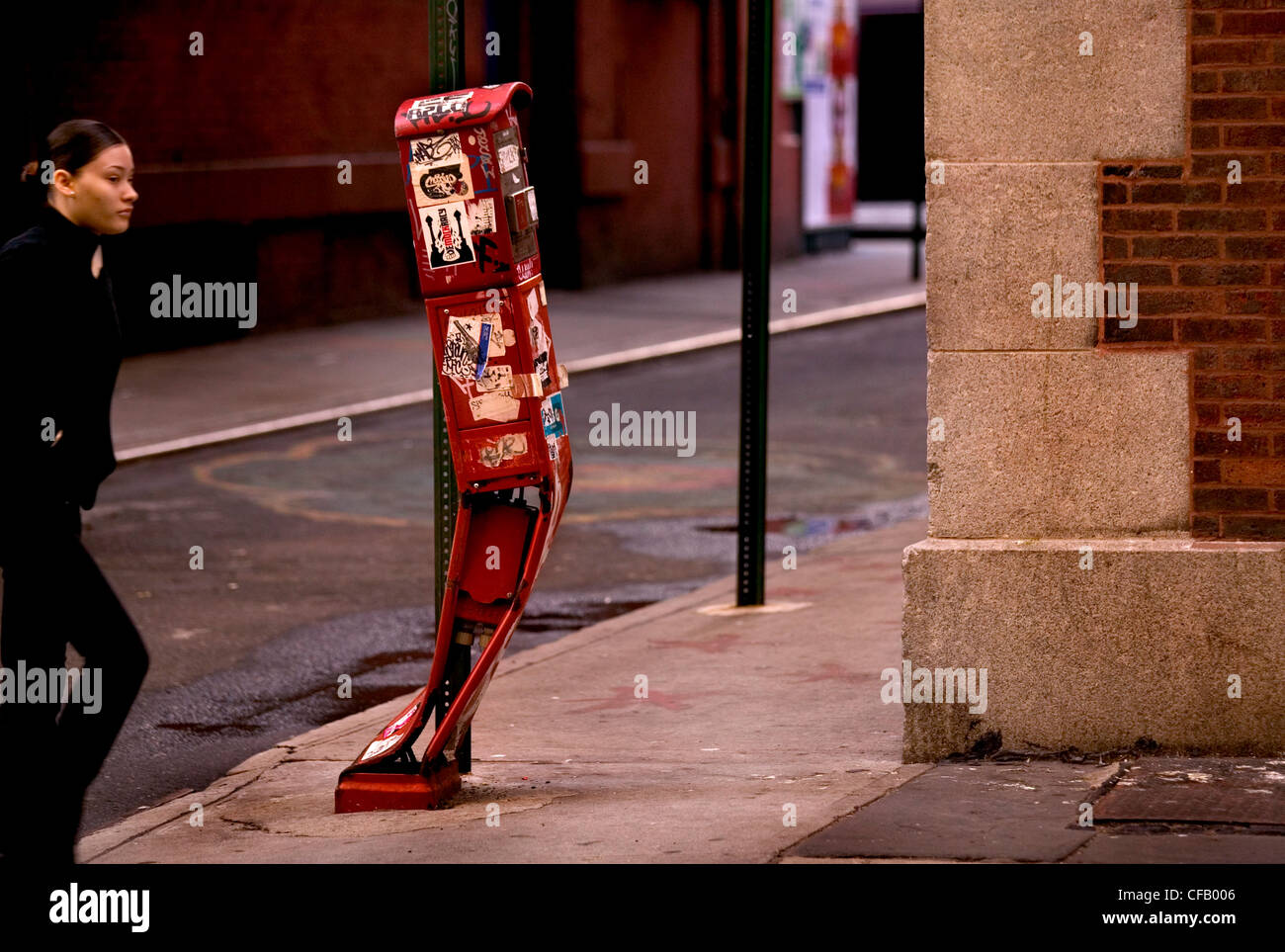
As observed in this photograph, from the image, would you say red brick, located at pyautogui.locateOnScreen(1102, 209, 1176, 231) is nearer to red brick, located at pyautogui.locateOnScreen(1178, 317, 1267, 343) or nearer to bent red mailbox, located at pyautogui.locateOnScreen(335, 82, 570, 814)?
red brick, located at pyautogui.locateOnScreen(1178, 317, 1267, 343)

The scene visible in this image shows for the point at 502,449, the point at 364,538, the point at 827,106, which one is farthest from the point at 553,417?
the point at 827,106

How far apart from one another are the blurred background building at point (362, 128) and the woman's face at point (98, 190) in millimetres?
8424

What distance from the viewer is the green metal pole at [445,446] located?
248 inches

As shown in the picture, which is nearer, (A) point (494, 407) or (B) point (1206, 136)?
(A) point (494, 407)

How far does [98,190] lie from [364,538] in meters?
5.95

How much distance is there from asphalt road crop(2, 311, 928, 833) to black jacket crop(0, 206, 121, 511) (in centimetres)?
158

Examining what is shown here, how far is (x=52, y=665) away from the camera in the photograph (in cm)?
552

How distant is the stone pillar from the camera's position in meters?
6.34

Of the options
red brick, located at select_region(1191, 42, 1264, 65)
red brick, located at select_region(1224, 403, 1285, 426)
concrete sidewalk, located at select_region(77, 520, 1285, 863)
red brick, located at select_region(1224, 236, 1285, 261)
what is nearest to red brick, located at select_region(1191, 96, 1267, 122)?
red brick, located at select_region(1191, 42, 1264, 65)

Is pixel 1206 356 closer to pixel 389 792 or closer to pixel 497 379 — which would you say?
pixel 497 379

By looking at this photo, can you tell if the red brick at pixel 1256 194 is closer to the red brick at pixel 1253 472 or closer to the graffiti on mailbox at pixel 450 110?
the red brick at pixel 1253 472

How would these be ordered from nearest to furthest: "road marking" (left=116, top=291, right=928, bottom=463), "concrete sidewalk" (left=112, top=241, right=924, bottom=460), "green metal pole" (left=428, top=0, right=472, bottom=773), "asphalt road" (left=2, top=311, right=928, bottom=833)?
"green metal pole" (left=428, top=0, right=472, bottom=773) < "asphalt road" (left=2, top=311, right=928, bottom=833) < "road marking" (left=116, top=291, right=928, bottom=463) < "concrete sidewalk" (left=112, top=241, right=924, bottom=460)

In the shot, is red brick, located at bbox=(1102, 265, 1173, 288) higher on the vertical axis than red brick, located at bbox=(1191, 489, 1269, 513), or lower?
higher

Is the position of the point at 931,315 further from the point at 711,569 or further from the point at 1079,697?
the point at 711,569
